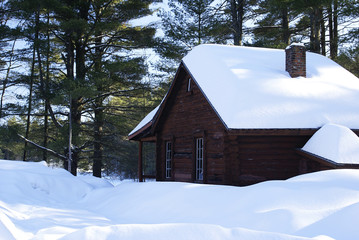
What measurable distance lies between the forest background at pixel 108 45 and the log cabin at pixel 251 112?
705cm

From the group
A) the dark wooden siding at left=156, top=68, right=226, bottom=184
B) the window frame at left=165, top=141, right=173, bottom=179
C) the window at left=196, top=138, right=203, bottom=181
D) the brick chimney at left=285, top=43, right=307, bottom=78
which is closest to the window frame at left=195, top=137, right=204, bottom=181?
the window at left=196, top=138, right=203, bottom=181

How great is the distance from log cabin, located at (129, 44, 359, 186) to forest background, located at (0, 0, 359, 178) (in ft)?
23.1

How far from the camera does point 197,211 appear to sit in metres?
8.59

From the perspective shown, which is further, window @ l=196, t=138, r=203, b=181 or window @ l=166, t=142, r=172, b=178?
window @ l=166, t=142, r=172, b=178

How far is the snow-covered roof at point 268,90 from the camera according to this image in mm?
12219

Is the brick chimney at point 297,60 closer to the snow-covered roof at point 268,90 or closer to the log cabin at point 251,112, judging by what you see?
the log cabin at point 251,112

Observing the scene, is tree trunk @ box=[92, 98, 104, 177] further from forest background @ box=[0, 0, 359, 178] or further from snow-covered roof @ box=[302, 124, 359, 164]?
snow-covered roof @ box=[302, 124, 359, 164]

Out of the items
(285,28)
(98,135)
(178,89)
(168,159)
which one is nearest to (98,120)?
(98,135)

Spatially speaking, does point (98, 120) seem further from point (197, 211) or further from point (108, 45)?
point (197, 211)

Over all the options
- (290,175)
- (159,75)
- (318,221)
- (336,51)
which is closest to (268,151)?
(290,175)

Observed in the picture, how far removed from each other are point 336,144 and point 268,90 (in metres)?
3.02

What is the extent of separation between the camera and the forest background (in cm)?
2225

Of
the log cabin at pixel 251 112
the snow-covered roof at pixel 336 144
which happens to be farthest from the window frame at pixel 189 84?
the snow-covered roof at pixel 336 144

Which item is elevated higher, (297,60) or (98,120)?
(297,60)
